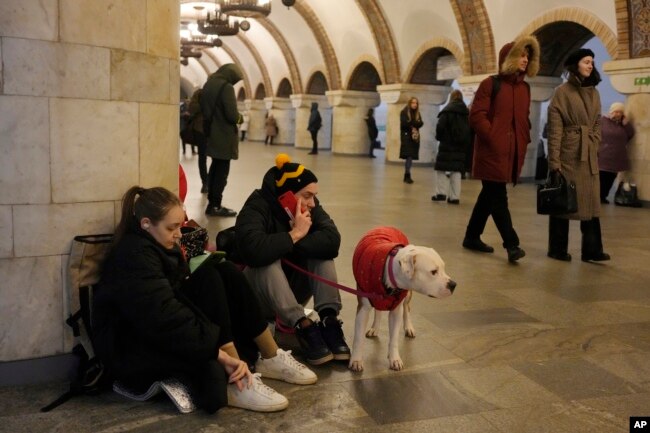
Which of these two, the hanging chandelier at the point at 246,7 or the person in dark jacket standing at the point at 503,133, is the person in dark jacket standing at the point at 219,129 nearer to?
the person in dark jacket standing at the point at 503,133

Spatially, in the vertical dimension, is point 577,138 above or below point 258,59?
below

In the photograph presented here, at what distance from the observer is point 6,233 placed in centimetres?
275

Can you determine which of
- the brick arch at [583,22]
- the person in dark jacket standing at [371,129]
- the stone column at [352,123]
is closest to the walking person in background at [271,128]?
the stone column at [352,123]

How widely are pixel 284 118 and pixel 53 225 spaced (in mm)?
28505

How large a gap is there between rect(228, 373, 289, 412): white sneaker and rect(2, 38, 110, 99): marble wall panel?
1.38 metres

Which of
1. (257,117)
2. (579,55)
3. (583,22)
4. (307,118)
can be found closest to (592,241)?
(579,55)

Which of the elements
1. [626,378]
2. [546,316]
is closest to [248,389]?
[626,378]

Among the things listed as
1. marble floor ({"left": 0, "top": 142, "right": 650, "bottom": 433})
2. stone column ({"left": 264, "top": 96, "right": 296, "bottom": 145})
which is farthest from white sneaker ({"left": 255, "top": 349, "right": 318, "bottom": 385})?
stone column ({"left": 264, "top": 96, "right": 296, "bottom": 145})

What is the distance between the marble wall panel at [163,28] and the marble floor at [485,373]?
1577 mm

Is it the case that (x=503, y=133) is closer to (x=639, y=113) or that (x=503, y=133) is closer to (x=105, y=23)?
(x=105, y=23)

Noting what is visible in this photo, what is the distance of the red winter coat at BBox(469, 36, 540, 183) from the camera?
5.89 m

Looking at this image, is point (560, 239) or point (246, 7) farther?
point (246, 7)

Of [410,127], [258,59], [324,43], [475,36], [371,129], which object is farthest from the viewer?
[258,59]

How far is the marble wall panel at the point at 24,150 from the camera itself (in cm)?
271
